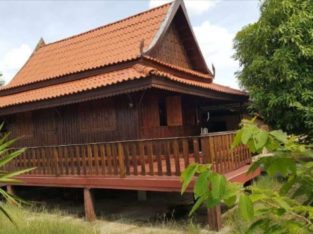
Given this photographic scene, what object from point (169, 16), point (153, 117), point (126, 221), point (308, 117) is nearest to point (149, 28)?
point (169, 16)

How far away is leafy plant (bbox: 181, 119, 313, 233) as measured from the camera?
1.38m

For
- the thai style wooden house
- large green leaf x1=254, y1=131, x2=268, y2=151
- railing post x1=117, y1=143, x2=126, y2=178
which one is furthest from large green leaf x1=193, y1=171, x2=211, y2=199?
railing post x1=117, y1=143, x2=126, y2=178

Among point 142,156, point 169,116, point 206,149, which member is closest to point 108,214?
point 142,156

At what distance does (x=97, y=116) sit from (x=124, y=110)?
1.08 m

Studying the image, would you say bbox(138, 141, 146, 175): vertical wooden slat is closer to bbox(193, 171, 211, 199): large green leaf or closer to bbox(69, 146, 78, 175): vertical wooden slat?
bbox(69, 146, 78, 175): vertical wooden slat

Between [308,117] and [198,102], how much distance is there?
4.35 meters

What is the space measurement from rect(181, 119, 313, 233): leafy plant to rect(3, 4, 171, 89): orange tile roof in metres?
9.49

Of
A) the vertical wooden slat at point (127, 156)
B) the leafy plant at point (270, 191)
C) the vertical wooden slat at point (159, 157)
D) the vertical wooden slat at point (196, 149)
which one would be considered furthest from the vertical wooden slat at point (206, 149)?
the leafy plant at point (270, 191)

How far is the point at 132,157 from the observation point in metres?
9.01

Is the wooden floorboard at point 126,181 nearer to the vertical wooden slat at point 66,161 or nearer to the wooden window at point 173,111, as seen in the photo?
the vertical wooden slat at point 66,161

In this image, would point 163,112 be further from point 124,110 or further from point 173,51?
point 173,51

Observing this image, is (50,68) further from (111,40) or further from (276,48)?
(276,48)

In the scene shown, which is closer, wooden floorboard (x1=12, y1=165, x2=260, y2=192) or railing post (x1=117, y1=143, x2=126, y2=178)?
wooden floorboard (x1=12, y1=165, x2=260, y2=192)

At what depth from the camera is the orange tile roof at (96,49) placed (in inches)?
483
